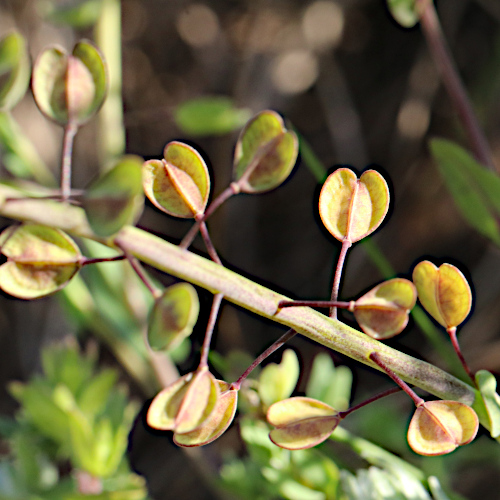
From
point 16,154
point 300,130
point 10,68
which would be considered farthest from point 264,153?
point 300,130

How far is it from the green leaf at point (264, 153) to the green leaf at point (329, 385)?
37 centimetres

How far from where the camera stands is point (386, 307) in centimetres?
31

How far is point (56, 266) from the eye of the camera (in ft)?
0.96

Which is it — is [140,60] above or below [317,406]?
below

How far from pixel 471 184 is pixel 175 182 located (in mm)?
349

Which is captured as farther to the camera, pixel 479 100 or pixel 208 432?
pixel 479 100

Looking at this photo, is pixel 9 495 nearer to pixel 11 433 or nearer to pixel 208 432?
pixel 11 433

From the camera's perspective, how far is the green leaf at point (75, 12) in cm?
75

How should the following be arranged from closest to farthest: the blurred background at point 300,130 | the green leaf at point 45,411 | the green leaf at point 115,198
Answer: the green leaf at point 115,198
the green leaf at point 45,411
the blurred background at point 300,130

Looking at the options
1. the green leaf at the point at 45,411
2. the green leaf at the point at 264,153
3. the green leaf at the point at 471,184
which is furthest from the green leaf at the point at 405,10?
the green leaf at the point at 45,411

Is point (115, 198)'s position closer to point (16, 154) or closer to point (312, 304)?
point (312, 304)

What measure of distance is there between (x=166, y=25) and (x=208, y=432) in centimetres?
105

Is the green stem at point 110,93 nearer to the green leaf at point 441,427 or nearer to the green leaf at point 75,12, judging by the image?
the green leaf at point 75,12

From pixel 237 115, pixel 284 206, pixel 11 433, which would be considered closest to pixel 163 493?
pixel 11 433
